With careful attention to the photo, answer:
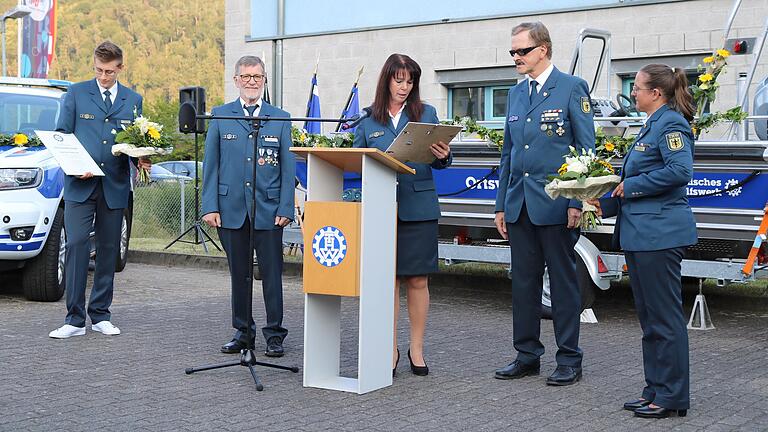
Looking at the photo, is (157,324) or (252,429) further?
(157,324)

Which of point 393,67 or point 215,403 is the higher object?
point 393,67

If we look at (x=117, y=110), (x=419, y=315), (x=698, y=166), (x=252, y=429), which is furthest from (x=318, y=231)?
(x=698, y=166)

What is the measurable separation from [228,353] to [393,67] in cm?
242

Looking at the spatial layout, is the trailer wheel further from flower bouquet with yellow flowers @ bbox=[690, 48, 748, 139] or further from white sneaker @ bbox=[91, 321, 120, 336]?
white sneaker @ bbox=[91, 321, 120, 336]

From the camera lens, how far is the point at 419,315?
6727 mm

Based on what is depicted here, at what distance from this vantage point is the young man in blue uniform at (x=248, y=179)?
7191mm

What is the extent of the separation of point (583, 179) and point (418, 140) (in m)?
1.05

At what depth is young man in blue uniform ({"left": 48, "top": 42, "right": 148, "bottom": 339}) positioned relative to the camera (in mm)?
8078

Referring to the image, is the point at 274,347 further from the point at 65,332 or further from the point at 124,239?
the point at 124,239

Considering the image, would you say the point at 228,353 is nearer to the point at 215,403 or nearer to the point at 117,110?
the point at 215,403

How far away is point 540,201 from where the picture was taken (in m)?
6.43

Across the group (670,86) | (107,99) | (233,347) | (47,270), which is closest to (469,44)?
(47,270)

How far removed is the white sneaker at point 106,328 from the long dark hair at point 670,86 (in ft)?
15.1

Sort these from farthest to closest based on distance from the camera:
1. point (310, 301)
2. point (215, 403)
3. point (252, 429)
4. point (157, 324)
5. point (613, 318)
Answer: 1. point (613, 318)
2. point (157, 324)
3. point (310, 301)
4. point (215, 403)
5. point (252, 429)
